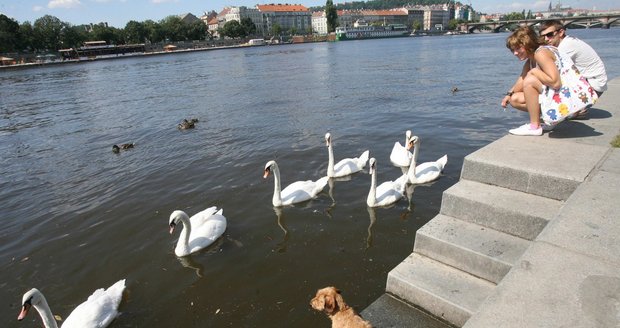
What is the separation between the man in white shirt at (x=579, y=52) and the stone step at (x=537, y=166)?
1.67m

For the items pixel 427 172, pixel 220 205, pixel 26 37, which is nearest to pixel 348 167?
pixel 427 172

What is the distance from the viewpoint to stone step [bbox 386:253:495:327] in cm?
379

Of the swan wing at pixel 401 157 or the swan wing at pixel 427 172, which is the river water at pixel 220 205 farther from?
the swan wing at pixel 401 157

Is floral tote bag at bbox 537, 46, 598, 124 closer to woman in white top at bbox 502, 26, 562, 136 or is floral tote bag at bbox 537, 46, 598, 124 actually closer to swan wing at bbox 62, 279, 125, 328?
woman in white top at bbox 502, 26, 562, 136

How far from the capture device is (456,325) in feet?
12.6

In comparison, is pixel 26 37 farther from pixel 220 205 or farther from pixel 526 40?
pixel 526 40

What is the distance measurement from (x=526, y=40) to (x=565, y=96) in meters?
1.01

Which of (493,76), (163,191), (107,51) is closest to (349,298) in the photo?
(163,191)

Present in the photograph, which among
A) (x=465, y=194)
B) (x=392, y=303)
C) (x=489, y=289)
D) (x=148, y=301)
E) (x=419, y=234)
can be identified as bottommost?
(x=148, y=301)

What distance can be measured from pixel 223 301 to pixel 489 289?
3500 millimetres

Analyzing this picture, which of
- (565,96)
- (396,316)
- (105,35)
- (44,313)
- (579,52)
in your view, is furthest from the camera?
(105,35)

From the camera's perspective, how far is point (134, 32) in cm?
13850

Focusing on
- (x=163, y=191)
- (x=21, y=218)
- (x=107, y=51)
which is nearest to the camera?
(x=21, y=218)

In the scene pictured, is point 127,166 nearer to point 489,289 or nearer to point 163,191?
point 163,191
